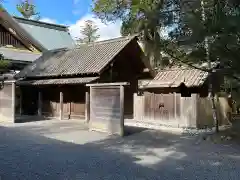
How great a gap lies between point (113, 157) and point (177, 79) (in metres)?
12.2

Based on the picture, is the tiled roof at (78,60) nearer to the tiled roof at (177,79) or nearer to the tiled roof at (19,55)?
the tiled roof at (19,55)

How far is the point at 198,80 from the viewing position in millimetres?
18703

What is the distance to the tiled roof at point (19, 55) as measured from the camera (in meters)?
23.8

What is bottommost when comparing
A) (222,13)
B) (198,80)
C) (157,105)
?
(157,105)

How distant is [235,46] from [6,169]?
637 centimetres

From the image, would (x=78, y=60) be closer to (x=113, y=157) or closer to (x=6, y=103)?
(x=6, y=103)

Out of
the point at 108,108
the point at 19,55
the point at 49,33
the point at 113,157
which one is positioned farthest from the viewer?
the point at 49,33

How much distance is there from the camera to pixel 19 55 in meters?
25.0

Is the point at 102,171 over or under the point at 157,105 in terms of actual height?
under

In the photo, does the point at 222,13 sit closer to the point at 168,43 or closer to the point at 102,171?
the point at 168,43

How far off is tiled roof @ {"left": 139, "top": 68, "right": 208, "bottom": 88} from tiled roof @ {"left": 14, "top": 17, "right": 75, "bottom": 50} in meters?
12.3

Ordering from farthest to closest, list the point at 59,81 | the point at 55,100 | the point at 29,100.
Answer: the point at 29,100, the point at 55,100, the point at 59,81

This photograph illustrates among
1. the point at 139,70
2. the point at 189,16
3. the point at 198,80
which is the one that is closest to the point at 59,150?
the point at 189,16

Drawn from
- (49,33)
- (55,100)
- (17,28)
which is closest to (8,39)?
(17,28)
